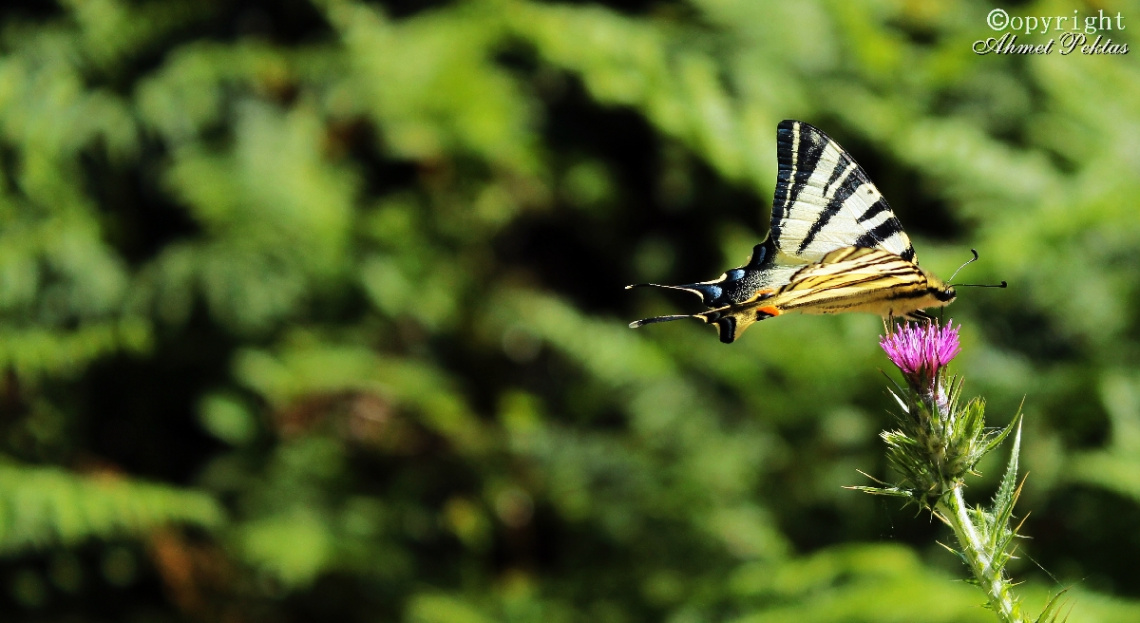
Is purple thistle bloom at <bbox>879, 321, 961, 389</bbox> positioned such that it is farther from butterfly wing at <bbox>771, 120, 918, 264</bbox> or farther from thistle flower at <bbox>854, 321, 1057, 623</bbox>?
butterfly wing at <bbox>771, 120, 918, 264</bbox>

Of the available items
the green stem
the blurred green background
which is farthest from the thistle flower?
the blurred green background

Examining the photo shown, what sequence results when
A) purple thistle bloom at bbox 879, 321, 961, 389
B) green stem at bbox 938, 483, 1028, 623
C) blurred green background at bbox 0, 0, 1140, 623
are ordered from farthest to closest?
blurred green background at bbox 0, 0, 1140, 623 < purple thistle bloom at bbox 879, 321, 961, 389 < green stem at bbox 938, 483, 1028, 623

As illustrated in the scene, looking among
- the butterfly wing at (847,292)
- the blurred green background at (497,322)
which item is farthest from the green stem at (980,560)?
the blurred green background at (497,322)

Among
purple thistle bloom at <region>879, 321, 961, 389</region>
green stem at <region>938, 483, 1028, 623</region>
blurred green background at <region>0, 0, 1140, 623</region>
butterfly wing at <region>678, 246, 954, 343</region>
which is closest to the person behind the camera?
green stem at <region>938, 483, 1028, 623</region>

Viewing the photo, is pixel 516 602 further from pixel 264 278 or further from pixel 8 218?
pixel 8 218

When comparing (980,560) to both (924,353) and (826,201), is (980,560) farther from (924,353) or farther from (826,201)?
(826,201)

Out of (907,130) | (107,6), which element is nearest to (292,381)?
(107,6)
